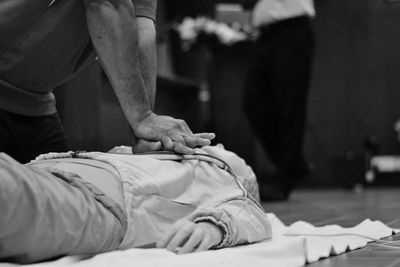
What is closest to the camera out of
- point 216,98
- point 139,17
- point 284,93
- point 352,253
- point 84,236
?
point 84,236

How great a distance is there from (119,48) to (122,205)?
0.70 meters

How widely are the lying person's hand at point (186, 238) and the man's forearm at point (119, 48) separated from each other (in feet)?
2.12

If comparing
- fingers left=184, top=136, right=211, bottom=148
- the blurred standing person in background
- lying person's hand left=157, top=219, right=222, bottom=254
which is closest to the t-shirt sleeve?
fingers left=184, top=136, right=211, bottom=148

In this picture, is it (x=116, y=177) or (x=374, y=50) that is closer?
(x=116, y=177)

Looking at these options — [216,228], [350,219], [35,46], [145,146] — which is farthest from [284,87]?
[216,228]

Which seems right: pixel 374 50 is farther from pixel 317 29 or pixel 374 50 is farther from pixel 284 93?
pixel 284 93

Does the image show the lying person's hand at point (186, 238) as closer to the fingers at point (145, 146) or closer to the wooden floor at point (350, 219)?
the wooden floor at point (350, 219)

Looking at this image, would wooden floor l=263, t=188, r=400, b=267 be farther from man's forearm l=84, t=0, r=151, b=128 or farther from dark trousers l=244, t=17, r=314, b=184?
dark trousers l=244, t=17, r=314, b=184

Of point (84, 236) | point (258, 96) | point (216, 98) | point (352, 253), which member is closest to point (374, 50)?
point (216, 98)

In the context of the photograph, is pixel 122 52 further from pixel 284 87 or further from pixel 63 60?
pixel 284 87

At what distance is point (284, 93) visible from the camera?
5012mm

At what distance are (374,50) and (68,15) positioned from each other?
6132 mm

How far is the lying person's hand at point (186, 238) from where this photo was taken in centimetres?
144

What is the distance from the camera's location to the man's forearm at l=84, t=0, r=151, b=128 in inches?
81.7
